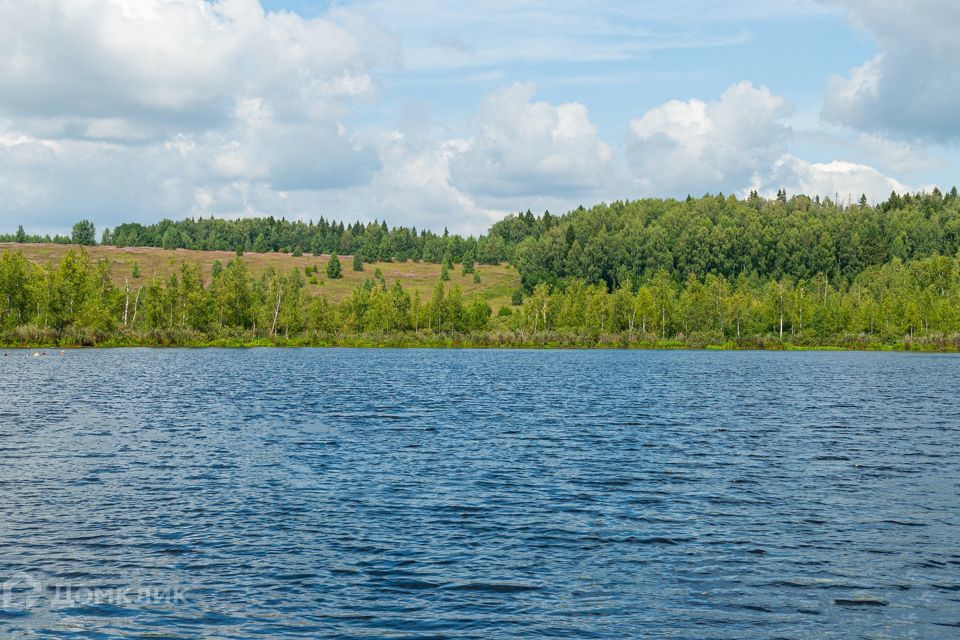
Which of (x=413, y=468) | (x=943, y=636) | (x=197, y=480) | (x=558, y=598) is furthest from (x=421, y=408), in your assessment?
(x=943, y=636)

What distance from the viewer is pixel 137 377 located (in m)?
105

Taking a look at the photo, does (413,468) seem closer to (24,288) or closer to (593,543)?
(593,543)

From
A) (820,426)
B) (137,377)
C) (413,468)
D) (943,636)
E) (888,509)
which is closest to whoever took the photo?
(943,636)

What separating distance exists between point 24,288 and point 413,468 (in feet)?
580

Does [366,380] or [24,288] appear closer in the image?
[366,380]

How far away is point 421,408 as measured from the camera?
75688 millimetres

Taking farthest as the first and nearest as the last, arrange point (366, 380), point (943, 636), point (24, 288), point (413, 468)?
point (24, 288)
point (366, 380)
point (413, 468)
point (943, 636)

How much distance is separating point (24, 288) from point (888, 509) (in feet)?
645

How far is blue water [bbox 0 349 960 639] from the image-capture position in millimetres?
22031

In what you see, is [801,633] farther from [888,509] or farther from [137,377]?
[137,377]

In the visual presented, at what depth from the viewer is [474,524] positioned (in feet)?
103

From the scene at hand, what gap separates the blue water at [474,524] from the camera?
22031 mm

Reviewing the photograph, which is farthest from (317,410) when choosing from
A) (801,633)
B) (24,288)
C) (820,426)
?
(24,288)

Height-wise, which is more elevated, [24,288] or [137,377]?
[24,288]
